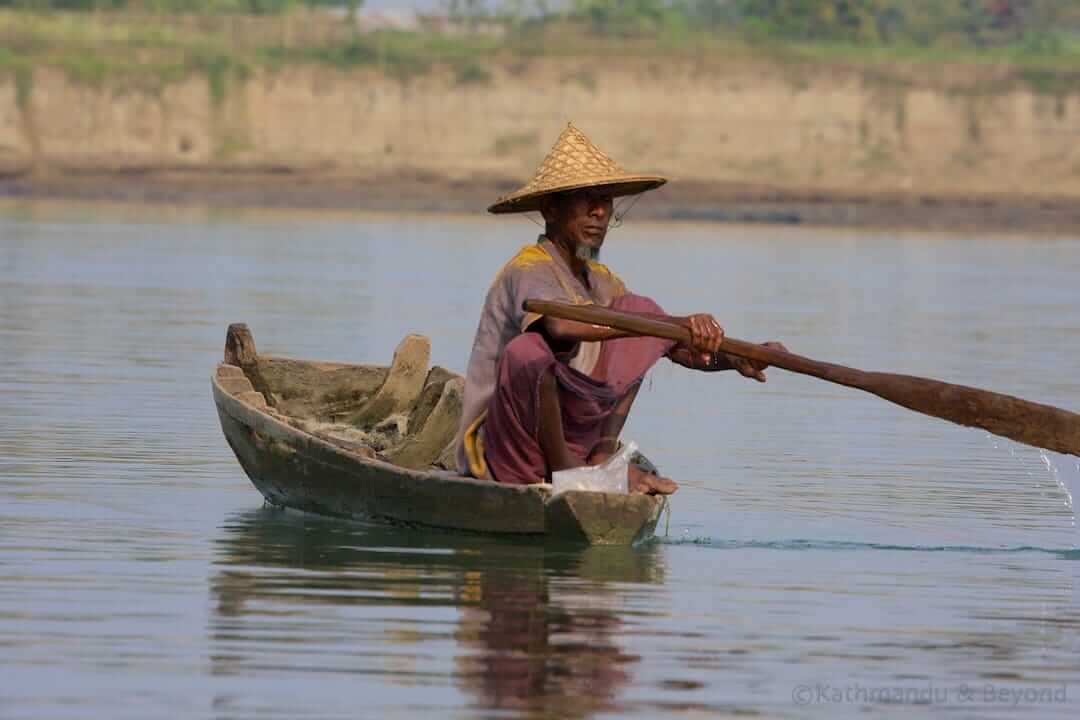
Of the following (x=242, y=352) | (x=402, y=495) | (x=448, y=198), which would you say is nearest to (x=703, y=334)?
(x=402, y=495)

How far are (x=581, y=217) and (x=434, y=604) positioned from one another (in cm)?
173

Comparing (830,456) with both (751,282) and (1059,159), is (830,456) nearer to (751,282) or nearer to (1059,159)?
(751,282)

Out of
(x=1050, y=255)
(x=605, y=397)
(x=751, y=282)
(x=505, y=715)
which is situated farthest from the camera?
(x=1050, y=255)

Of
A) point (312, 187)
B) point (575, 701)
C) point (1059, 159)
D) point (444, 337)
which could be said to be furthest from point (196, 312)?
point (1059, 159)

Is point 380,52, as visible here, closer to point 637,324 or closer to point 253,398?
point 253,398

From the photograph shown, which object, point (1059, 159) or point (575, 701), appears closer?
point (575, 701)

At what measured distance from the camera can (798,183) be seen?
4262 centimetres

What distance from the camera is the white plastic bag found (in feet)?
26.8

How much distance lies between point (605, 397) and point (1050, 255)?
25.4 metres

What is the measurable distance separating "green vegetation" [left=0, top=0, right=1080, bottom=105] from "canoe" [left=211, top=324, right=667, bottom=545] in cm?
3194

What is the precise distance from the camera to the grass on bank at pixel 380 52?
43125 millimetres

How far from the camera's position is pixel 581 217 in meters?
8.40

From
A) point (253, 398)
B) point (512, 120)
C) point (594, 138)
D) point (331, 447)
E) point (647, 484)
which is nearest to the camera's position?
point (647, 484)

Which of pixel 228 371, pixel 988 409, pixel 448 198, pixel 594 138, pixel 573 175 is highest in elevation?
pixel 573 175
